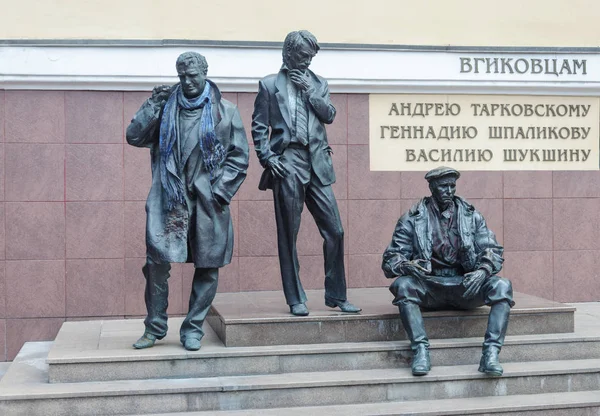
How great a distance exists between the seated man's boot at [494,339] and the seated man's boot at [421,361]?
399 millimetres

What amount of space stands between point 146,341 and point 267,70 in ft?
11.3

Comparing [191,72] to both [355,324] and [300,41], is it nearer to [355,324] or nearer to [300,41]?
[300,41]

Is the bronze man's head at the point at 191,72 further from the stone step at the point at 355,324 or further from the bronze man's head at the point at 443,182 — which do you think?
the bronze man's head at the point at 443,182

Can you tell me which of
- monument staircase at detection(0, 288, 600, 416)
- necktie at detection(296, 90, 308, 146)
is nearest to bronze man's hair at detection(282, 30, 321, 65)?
necktie at detection(296, 90, 308, 146)

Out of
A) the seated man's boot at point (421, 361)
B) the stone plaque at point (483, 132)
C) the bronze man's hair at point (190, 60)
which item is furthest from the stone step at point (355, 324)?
the stone plaque at point (483, 132)

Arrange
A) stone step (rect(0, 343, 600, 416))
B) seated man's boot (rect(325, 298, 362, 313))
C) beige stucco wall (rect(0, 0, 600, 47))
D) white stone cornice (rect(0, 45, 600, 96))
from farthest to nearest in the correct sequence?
beige stucco wall (rect(0, 0, 600, 47))
white stone cornice (rect(0, 45, 600, 96))
seated man's boot (rect(325, 298, 362, 313))
stone step (rect(0, 343, 600, 416))

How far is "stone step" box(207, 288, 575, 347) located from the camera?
6.73 meters

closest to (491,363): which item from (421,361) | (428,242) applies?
(421,361)

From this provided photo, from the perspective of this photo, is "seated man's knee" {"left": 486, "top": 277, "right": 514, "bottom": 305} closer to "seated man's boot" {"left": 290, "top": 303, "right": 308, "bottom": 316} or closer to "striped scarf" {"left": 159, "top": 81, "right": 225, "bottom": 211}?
"seated man's boot" {"left": 290, "top": 303, "right": 308, "bottom": 316}

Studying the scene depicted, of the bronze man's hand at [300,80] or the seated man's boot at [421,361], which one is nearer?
the seated man's boot at [421,361]

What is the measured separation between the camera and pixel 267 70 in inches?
352

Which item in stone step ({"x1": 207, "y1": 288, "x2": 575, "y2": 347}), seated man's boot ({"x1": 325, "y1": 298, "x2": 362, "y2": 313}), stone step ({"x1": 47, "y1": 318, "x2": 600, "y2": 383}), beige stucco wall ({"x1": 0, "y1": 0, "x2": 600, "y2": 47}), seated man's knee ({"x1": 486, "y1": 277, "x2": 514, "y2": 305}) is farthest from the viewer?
beige stucco wall ({"x1": 0, "y1": 0, "x2": 600, "y2": 47})

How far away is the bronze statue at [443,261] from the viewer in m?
6.60

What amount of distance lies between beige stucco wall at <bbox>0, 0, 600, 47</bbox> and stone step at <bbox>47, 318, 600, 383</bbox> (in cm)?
325
